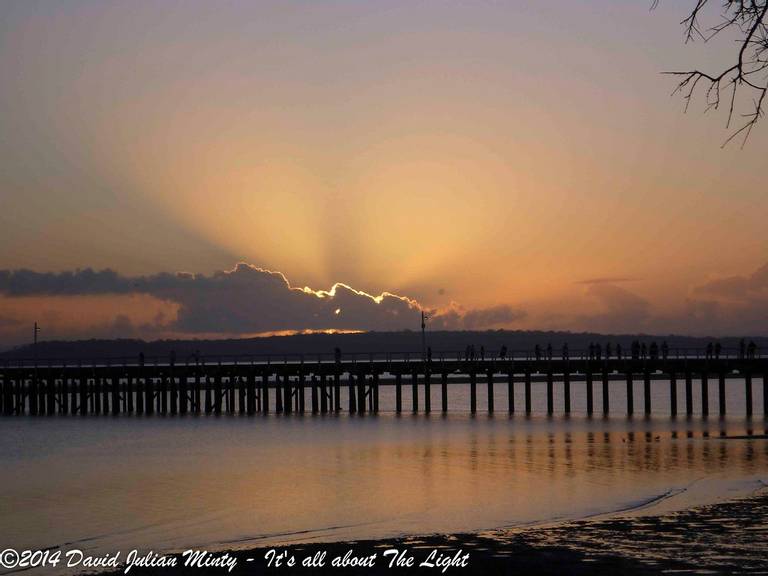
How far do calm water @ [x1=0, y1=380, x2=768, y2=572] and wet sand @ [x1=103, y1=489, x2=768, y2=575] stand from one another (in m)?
3.50

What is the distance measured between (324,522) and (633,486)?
10145 millimetres

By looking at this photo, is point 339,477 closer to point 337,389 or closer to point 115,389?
point 337,389

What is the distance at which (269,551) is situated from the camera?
22562mm

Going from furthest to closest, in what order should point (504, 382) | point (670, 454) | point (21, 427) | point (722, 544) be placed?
point (504, 382) < point (21, 427) < point (670, 454) < point (722, 544)

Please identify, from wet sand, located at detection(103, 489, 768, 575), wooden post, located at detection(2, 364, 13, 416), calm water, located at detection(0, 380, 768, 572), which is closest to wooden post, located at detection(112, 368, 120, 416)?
wooden post, located at detection(2, 364, 13, 416)

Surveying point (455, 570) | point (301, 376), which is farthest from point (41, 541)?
point (301, 376)

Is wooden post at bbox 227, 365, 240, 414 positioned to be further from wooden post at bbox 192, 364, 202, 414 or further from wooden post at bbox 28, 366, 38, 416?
wooden post at bbox 28, 366, 38, 416

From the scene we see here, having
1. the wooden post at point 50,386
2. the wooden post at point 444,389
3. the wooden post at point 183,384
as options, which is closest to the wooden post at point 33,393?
the wooden post at point 50,386

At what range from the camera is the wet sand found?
62.4ft

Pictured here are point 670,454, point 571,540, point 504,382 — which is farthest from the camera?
point 504,382

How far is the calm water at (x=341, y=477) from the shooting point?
28906mm

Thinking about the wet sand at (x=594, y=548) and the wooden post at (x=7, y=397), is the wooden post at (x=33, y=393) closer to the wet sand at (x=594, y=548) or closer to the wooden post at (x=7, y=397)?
the wooden post at (x=7, y=397)

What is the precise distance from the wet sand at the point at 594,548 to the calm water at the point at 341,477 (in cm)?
350

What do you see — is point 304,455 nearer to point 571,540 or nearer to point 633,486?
point 633,486
